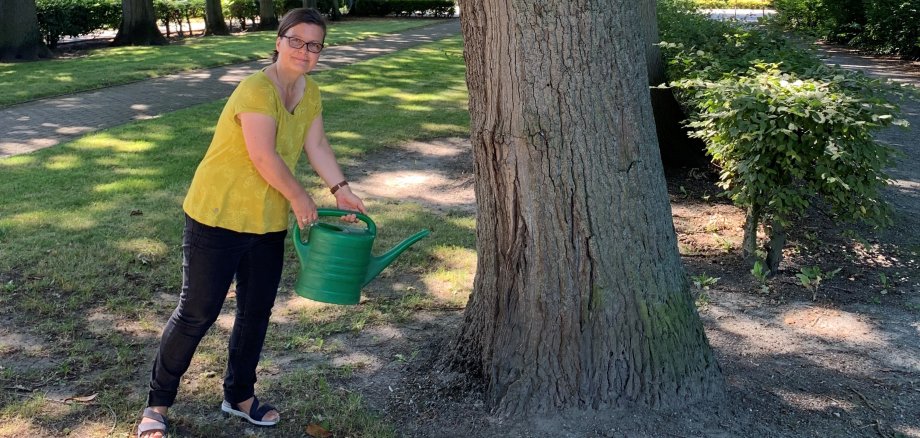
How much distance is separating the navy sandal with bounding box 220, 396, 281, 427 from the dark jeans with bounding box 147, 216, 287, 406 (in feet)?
0.13

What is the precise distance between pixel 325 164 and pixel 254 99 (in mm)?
527

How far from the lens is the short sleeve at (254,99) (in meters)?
2.94

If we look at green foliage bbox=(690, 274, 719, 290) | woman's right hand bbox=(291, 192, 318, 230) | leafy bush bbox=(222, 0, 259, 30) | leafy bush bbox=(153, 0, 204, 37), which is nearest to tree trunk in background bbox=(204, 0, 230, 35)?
leafy bush bbox=(153, 0, 204, 37)

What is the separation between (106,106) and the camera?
11.5 metres

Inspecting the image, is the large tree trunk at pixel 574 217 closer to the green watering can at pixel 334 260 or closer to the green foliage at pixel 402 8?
the green watering can at pixel 334 260

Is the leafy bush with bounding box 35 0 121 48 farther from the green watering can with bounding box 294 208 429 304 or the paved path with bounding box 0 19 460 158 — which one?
the green watering can with bounding box 294 208 429 304

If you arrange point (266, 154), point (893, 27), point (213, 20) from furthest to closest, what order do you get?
1. point (213, 20)
2. point (893, 27)
3. point (266, 154)

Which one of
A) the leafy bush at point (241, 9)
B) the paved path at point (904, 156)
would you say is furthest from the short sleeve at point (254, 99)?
the leafy bush at point (241, 9)

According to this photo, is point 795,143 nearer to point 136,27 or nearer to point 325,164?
point 325,164

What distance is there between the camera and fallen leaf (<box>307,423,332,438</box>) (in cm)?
337

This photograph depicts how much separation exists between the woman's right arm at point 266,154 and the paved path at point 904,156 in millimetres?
3559

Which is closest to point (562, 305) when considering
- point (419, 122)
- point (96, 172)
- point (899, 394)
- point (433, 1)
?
point (899, 394)

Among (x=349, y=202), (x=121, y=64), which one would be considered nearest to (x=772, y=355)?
(x=349, y=202)

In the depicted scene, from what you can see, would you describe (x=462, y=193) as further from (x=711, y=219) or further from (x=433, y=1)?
(x=433, y=1)
